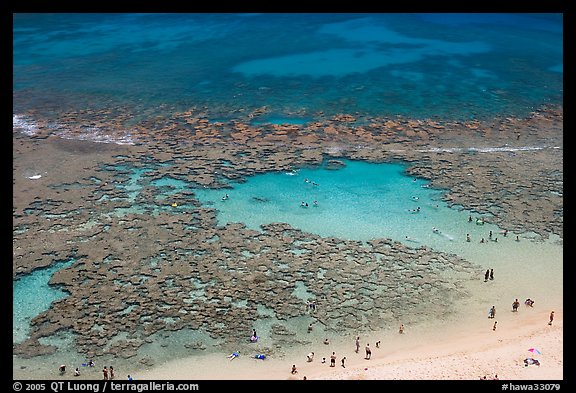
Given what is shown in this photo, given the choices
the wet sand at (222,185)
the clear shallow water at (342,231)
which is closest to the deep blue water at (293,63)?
the wet sand at (222,185)

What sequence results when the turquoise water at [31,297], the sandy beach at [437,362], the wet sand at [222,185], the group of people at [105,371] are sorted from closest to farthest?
the sandy beach at [437,362]
the group of people at [105,371]
the wet sand at [222,185]
the turquoise water at [31,297]

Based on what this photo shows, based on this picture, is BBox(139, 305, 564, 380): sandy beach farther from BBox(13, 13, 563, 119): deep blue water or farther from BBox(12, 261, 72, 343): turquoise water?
BBox(13, 13, 563, 119): deep blue water

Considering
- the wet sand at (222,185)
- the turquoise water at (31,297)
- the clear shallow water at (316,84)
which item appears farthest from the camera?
the clear shallow water at (316,84)

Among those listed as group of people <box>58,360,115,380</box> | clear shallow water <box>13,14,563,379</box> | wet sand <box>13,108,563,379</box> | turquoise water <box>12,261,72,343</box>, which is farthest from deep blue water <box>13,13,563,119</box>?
group of people <box>58,360,115,380</box>

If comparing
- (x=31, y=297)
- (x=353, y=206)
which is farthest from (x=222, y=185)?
(x=31, y=297)

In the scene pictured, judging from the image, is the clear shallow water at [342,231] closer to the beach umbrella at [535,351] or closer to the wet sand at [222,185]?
the wet sand at [222,185]
